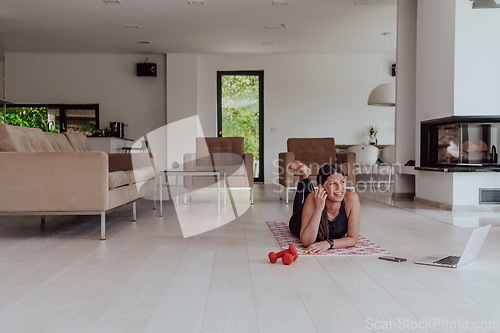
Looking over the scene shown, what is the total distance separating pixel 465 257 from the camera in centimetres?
258

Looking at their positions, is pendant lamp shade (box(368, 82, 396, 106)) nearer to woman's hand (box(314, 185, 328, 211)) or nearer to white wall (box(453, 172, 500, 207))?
white wall (box(453, 172, 500, 207))

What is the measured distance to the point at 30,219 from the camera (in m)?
4.62

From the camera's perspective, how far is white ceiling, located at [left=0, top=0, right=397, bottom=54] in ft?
22.1

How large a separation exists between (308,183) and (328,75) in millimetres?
6930

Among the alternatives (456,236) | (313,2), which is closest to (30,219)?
(456,236)

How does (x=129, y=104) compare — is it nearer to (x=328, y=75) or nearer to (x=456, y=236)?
(x=328, y=75)

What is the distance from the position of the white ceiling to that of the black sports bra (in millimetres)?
4353

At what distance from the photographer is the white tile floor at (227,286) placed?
1702 mm

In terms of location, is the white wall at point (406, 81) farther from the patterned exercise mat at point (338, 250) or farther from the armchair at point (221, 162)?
the patterned exercise mat at point (338, 250)

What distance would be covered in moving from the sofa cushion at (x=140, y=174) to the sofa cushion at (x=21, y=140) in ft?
2.48

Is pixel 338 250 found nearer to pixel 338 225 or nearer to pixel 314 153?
pixel 338 225

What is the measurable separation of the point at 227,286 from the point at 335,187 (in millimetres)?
970

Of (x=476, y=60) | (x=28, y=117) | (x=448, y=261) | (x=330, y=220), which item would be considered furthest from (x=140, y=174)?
(x=28, y=117)

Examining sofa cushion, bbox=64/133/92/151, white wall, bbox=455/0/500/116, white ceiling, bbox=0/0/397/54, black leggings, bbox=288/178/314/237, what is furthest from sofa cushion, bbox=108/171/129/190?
white wall, bbox=455/0/500/116
